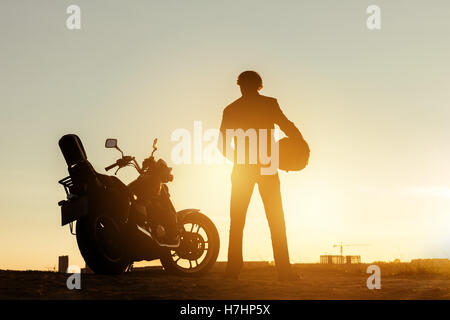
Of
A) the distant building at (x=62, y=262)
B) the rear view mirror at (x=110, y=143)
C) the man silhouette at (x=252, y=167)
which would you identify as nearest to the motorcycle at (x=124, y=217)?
the rear view mirror at (x=110, y=143)

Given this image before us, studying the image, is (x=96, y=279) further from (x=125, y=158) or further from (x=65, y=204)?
(x=125, y=158)

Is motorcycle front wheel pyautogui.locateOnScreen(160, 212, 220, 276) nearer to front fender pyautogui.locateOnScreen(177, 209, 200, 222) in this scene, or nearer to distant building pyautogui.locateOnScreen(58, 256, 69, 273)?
front fender pyautogui.locateOnScreen(177, 209, 200, 222)

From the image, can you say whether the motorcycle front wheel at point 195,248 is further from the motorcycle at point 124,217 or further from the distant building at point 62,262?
the distant building at point 62,262

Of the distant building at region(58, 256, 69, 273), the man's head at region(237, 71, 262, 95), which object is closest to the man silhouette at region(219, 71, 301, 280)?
the man's head at region(237, 71, 262, 95)

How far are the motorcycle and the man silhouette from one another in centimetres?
117

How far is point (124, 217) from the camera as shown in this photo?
10.3 m

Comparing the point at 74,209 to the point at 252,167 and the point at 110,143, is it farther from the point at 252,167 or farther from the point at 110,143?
the point at 252,167

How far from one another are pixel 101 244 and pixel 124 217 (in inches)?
22.2

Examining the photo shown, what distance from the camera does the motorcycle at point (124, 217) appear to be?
993cm

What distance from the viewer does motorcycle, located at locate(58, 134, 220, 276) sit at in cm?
993
